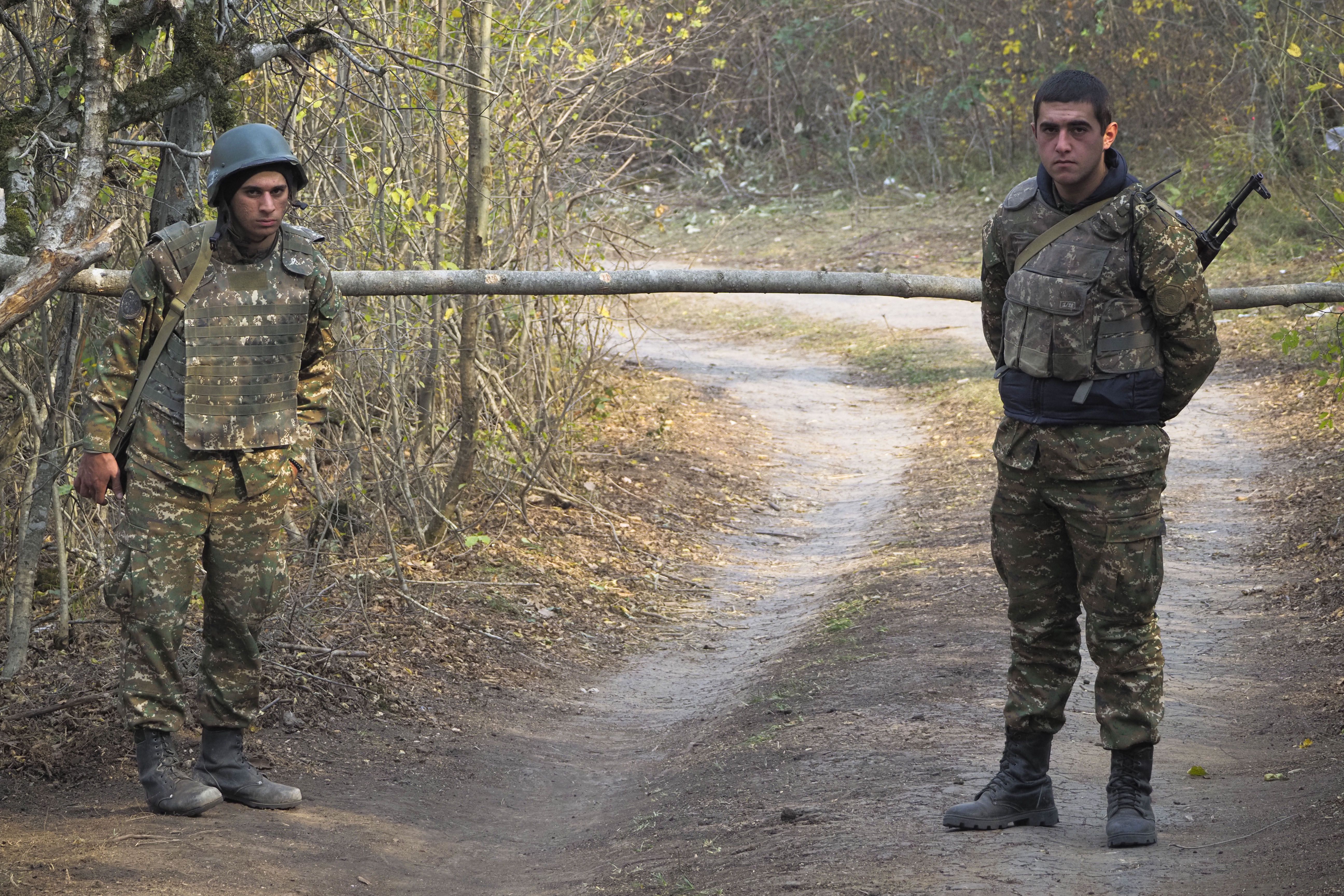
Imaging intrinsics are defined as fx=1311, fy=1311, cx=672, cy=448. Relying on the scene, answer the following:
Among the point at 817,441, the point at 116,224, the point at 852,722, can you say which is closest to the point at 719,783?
the point at 852,722

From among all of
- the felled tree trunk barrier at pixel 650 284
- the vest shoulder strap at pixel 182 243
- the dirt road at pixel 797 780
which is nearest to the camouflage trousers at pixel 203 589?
the dirt road at pixel 797 780

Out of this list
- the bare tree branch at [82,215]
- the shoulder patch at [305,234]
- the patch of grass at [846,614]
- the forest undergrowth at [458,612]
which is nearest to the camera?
the bare tree branch at [82,215]

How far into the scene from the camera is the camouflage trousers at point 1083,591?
11.8 feet

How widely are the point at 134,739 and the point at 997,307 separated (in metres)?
3.02

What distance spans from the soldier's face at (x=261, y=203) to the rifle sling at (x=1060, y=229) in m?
2.20

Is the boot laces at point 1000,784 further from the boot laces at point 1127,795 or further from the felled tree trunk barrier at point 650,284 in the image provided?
the felled tree trunk barrier at point 650,284

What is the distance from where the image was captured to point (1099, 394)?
3.57 metres

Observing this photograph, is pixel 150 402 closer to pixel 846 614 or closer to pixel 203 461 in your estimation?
pixel 203 461

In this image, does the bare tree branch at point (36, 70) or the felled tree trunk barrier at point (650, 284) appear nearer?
the bare tree branch at point (36, 70)

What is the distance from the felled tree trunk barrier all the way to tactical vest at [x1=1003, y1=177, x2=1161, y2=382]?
2.87 feet

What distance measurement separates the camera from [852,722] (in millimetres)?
5113

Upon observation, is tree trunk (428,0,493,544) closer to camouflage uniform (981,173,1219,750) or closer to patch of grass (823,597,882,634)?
patch of grass (823,597,882,634)

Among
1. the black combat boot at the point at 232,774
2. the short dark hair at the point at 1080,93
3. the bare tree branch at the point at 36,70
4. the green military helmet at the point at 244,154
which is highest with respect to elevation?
the bare tree branch at the point at 36,70

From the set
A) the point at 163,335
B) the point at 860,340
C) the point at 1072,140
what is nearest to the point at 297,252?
the point at 163,335
